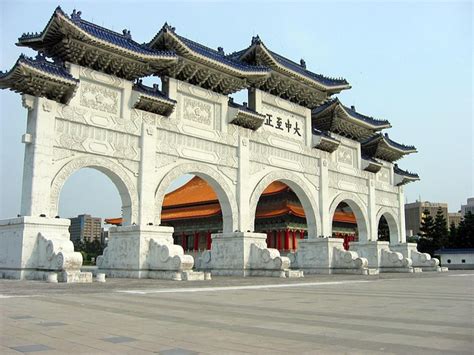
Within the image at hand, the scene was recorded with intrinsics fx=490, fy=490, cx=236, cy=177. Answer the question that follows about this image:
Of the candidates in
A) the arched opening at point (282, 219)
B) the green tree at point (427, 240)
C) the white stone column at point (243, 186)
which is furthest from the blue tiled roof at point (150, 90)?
the green tree at point (427, 240)

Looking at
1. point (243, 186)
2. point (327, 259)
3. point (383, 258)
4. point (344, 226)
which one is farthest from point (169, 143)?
point (344, 226)

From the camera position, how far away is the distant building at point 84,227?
119 meters

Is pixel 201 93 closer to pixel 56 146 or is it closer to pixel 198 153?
pixel 198 153

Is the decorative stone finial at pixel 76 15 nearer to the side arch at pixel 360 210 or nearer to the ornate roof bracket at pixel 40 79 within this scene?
the ornate roof bracket at pixel 40 79

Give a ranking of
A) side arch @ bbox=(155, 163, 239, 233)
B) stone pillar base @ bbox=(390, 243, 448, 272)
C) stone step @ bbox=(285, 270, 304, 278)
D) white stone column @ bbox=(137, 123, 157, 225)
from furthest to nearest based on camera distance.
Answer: stone pillar base @ bbox=(390, 243, 448, 272)
stone step @ bbox=(285, 270, 304, 278)
side arch @ bbox=(155, 163, 239, 233)
white stone column @ bbox=(137, 123, 157, 225)

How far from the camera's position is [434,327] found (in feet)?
21.3


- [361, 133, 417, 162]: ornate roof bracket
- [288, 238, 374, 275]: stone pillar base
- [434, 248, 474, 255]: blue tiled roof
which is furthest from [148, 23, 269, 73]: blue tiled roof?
[434, 248, 474, 255]: blue tiled roof

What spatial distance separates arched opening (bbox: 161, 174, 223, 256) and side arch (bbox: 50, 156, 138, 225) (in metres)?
16.5

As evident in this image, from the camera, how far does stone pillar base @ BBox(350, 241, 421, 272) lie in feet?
100

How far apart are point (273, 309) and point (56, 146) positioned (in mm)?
11769

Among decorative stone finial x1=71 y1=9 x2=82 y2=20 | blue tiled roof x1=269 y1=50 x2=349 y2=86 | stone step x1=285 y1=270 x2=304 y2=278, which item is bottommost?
stone step x1=285 y1=270 x2=304 y2=278

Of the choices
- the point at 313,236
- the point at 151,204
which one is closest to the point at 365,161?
the point at 313,236

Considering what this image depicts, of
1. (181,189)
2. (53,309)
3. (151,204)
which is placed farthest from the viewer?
(181,189)

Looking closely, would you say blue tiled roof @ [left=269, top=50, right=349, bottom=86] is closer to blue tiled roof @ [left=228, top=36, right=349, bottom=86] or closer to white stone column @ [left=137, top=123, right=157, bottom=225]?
blue tiled roof @ [left=228, top=36, right=349, bottom=86]
